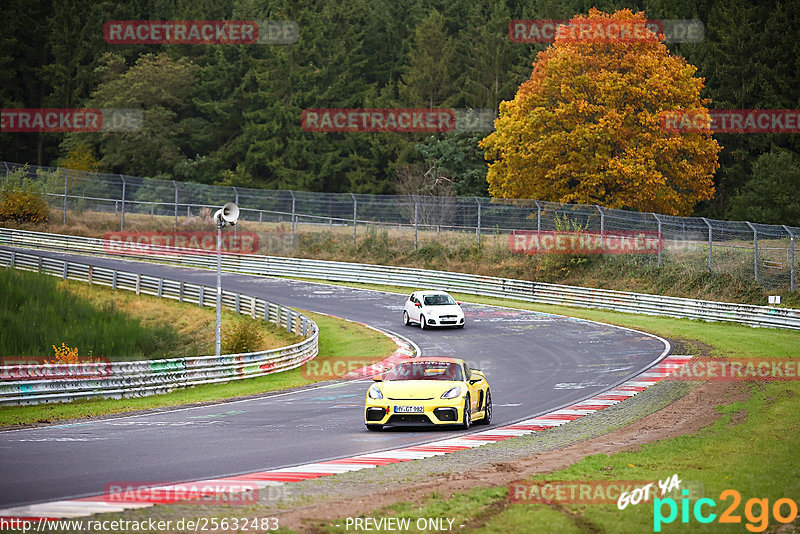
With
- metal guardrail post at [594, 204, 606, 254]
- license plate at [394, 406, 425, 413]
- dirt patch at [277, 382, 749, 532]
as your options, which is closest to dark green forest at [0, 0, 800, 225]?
metal guardrail post at [594, 204, 606, 254]

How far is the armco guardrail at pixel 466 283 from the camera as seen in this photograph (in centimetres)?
3828

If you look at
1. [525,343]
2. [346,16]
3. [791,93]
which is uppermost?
[346,16]

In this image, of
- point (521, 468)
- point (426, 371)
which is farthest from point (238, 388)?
point (521, 468)

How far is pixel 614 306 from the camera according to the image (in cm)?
4375

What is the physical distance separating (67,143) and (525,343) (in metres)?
61.2

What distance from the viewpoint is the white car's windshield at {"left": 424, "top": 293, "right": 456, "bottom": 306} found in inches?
1500

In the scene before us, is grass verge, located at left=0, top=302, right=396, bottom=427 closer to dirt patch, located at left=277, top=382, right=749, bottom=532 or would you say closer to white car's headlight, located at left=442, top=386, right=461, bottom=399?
white car's headlight, located at left=442, top=386, right=461, bottom=399

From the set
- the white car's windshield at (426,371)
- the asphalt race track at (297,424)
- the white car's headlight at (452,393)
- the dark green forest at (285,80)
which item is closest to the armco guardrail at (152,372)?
the asphalt race track at (297,424)

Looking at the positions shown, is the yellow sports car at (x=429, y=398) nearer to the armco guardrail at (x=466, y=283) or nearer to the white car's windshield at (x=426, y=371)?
the white car's windshield at (x=426, y=371)

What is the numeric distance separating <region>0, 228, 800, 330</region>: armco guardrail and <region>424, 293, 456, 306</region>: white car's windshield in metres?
9.08

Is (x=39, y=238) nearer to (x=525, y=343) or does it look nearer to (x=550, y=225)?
(x=550, y=225)

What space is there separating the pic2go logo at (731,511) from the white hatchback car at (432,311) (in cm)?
2680

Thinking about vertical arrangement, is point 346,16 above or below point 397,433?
above

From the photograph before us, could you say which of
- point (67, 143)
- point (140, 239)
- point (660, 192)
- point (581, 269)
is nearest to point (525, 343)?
point (581, 269)
